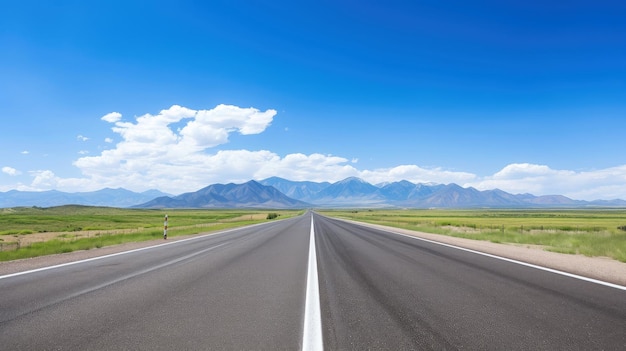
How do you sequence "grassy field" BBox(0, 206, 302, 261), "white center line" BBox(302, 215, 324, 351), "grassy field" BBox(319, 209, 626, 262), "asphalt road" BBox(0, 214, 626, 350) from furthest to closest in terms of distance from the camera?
"grassy field" BBox(319, 209, 626, 262)
"grassy field" BBox(0, 206, 302, 261)
"asphalt road" BBox(0, 214, 626, 350)
"white center line" BBox(302, 215, 324, 351)

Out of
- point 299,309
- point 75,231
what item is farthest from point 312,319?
point 75,231

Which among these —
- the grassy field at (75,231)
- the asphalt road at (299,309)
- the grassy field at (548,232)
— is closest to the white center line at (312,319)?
the asphalt road at (299,309)

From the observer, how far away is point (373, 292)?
658 cm

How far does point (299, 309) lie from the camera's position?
541 centimetres

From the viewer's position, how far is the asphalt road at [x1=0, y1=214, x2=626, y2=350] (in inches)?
156

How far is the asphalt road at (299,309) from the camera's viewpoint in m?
3.97

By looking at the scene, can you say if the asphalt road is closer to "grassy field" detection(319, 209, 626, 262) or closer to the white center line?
the white center line

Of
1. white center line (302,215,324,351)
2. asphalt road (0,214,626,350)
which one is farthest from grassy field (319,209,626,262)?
white center line (302,215,324,351)

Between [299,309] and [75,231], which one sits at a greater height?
[299,309]

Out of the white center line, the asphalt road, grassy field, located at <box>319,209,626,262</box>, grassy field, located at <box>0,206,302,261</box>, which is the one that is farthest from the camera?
grassy field, located at <box>319,209,626,262</box>

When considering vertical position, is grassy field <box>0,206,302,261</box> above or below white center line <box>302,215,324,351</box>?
below

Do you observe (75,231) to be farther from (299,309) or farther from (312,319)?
(312,319)

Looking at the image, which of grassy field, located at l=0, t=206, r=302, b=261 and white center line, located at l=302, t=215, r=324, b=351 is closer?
white center line, located at l=302, t=215, r=324, b=351

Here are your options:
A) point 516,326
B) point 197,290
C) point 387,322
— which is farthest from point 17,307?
point 516,326
